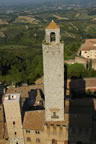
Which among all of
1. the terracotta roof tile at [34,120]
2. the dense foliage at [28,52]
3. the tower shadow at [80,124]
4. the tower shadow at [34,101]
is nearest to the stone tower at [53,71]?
the terracotta roof tile at [34,120]

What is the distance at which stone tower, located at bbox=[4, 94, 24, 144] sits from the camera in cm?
1911

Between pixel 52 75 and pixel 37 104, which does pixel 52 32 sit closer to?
pixel 52 75

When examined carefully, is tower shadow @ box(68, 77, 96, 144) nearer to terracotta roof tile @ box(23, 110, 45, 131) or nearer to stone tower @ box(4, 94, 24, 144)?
terracotta roof tile @ box(23, 110, 45, 131)

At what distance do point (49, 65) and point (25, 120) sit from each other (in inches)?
291

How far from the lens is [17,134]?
2089 centimetres

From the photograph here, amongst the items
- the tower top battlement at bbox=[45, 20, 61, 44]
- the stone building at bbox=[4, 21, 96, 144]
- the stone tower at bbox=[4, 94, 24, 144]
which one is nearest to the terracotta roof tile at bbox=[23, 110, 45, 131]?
the stone building at bbox=[4, 21, 96, 144]

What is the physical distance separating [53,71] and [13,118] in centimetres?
697

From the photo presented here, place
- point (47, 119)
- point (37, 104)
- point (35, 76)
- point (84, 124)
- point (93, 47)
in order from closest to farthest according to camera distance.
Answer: point (84, 124) < point (47, 119) < point (37, 104) < point (35, 76) < point (93, 47)

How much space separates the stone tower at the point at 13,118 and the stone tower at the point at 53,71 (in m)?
3.18

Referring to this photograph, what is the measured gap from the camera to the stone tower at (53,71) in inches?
672

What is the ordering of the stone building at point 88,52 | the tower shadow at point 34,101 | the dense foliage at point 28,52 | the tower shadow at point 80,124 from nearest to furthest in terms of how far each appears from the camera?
the tower shadow at point 80,124 → the tower shadow at point 34,101 → the dense foliage at point 28,52 → the stone building at point 88,52

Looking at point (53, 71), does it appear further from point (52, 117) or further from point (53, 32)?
point (52, 117)

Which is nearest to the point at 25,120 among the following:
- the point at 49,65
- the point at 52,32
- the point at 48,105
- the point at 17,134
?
the point at 17,134

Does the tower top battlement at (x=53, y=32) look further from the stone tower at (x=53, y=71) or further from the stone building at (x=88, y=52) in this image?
the stone building at (x=88, y=52)
